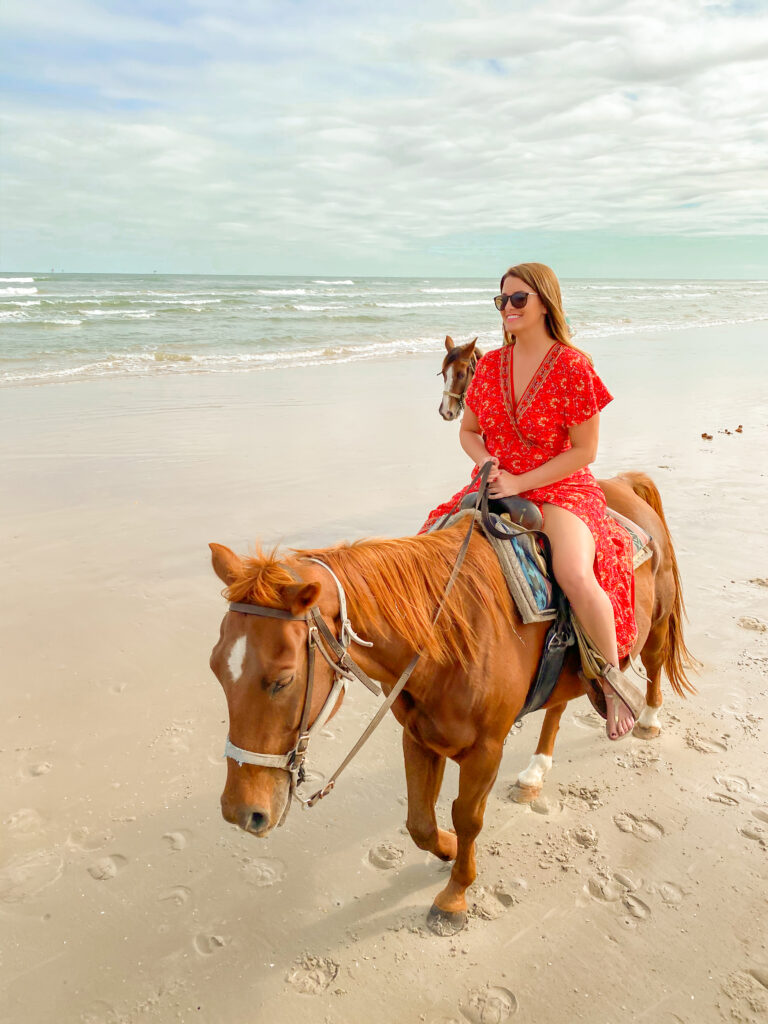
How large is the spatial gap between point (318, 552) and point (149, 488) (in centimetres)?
569

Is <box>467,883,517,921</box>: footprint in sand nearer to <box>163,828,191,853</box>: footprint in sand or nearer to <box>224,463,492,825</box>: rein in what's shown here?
<box>224,463,492,825</box>: rein

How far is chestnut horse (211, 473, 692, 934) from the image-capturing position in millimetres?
1946

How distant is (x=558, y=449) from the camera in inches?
111

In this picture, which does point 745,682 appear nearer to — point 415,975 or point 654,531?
point 654,531

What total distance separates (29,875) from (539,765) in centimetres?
226

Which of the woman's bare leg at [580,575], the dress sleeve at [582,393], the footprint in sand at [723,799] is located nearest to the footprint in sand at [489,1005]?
the woman's bare leg at [580,575]

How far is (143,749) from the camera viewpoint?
358cm

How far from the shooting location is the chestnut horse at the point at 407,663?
1.95 meters

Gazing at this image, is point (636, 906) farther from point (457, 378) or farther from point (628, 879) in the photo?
point (457, 378)

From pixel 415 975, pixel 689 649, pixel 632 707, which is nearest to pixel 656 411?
Result: pixel 689 649

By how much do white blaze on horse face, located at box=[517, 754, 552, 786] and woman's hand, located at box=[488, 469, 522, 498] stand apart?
146 centimetres

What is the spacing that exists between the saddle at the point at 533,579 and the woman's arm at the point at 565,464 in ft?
0.20

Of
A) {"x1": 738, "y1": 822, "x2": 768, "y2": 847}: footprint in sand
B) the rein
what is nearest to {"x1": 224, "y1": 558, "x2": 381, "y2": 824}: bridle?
the rein

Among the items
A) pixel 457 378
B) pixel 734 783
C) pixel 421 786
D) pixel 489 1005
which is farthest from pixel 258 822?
pixel 457 378
